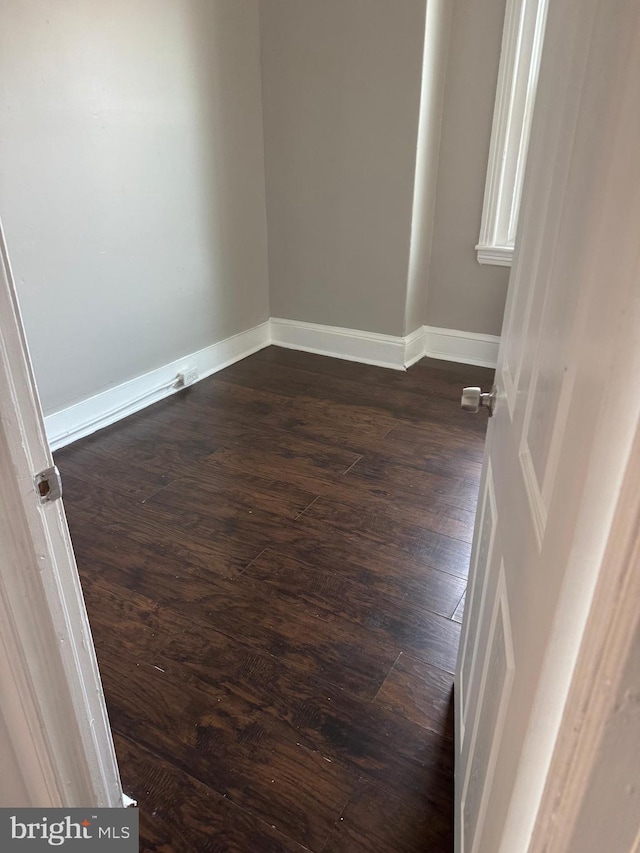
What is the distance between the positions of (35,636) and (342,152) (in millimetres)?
3013

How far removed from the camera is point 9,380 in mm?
709

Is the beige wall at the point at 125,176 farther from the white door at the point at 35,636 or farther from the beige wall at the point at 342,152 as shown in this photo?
the white door at the point at 35,636

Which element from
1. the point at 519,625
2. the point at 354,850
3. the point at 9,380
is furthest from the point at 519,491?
the point at 354,850

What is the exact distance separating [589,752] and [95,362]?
8.70ft

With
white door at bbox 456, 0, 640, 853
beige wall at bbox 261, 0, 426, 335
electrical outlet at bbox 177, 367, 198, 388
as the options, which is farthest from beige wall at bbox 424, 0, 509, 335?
white door at bbox 456, 0, 640, 853

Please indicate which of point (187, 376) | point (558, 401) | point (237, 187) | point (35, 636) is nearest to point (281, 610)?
point (35, 636)

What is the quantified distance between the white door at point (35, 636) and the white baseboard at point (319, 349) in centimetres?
207

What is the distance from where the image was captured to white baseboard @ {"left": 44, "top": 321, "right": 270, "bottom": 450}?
263cm

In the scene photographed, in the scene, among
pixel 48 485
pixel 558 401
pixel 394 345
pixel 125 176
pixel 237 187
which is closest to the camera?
pixel 558 401

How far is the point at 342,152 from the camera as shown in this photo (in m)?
3.23

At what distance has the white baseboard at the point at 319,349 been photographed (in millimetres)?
3021

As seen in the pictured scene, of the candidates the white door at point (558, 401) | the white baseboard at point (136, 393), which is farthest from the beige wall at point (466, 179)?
the white door at point (558, 401)

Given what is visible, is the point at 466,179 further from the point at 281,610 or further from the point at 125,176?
the point at 281,610

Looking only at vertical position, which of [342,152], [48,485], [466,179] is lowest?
[48,485]
